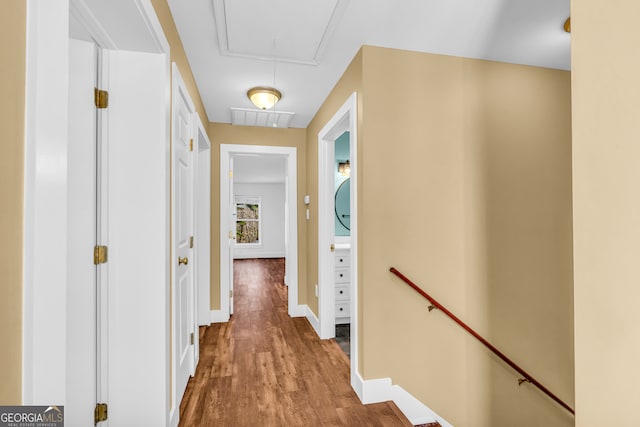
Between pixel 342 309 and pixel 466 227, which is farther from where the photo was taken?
pixel 342 309

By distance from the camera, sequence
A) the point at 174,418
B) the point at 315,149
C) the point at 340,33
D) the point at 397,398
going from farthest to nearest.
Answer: the point at 315,149, the point at 397,398, the point at 340,33, the point at 174,418

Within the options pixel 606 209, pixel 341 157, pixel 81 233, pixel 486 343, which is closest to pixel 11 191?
pixel 81 233

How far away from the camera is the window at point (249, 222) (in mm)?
9570

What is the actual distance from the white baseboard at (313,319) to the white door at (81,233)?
212 centimetres

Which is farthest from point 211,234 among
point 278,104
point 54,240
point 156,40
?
point 54,240

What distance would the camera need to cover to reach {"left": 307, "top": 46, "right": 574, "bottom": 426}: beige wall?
2.10 metres

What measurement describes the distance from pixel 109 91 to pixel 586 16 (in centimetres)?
175

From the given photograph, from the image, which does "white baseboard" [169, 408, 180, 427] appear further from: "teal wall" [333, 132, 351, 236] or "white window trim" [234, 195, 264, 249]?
"white window trim" [234, 195, 264, 249]

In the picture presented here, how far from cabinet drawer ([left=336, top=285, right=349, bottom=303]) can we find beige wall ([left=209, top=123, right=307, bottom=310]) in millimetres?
548

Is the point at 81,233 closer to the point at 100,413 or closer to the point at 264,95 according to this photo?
the point at 100,413

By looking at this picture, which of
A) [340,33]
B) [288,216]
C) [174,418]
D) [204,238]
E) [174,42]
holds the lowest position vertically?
[174,418]

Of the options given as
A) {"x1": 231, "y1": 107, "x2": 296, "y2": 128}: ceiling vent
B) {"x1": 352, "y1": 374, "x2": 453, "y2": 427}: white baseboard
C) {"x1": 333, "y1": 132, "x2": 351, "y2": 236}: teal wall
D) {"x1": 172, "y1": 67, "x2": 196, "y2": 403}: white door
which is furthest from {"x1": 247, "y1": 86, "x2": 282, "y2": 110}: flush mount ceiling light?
{"x1": 352, "y1": 374, "x2": 453, "y2": 427}: white baseboard

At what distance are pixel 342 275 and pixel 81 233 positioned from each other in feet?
8.22

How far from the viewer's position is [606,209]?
74 centimetres
